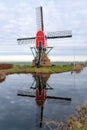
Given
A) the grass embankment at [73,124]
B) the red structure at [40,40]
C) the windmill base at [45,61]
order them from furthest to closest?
the windmill base at [45,61], the red structure at [40,40], the grass embankment at [73,124]

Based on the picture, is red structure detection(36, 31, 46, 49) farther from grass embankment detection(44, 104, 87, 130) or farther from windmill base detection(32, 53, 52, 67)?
grass embankment detection(44, 104, 87, 130)

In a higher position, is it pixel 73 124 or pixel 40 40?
pixel 40 40

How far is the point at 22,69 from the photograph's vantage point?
71.0m

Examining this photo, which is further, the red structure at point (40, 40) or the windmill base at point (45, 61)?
the windmill base at point (45, 61)

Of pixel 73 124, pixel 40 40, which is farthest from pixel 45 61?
pixel 73 124

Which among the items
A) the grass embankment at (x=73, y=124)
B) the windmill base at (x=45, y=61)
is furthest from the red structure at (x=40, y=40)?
the grass embankment at (x=73, y=124)

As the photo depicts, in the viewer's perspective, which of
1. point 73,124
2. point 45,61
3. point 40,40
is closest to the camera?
point 73,124

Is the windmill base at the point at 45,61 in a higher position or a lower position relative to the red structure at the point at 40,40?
lower

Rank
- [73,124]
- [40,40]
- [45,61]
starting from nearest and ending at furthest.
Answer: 1. [73,124]
2. [40,40]
3. [45,61]

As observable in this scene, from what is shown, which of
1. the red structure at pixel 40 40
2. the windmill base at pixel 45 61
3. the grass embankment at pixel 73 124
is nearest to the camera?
the grass embankment at pixel 73 124

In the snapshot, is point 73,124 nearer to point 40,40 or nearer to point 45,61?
point 40,40

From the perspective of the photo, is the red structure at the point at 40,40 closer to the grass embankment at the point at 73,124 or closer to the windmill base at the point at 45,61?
the windmill base at the point at 45,61

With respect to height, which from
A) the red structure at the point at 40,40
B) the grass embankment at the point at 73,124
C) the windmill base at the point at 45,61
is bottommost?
the grass embankment at the point at 73,124

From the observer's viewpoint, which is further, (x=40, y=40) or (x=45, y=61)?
(x=45, y=61)
